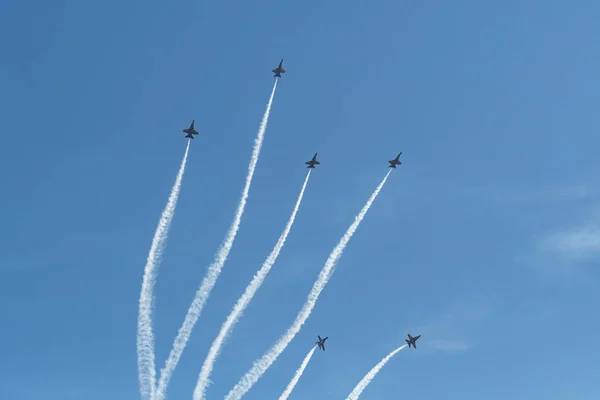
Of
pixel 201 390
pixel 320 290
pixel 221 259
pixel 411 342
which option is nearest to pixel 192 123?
pixel 221 259

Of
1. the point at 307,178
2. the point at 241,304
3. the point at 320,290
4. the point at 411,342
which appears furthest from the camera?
the point at 411,342

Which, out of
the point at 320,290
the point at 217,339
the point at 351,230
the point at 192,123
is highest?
the point at 192,123

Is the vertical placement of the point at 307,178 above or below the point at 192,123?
below

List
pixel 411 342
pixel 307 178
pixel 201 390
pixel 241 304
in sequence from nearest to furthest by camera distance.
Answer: pixel 201 390
pixel 241 304
pixel 307 178
pixel 411 342

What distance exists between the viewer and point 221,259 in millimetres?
119062

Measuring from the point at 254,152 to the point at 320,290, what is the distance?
1100 inches

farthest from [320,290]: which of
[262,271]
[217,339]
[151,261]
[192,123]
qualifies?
[192,123]

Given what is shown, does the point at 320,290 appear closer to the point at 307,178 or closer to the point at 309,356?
the point at 309,356

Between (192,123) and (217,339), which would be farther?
(192,123)

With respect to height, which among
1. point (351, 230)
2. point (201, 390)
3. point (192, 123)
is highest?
Answer: point (192, 123)

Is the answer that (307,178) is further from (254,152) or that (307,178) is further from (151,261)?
(151,261)

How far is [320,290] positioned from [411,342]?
36.9 meters

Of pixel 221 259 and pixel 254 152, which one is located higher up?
pixel 254 152

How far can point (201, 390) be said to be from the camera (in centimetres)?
11069
